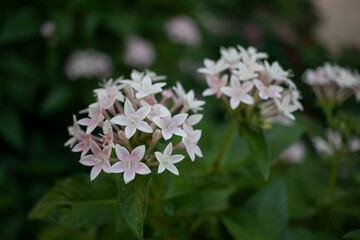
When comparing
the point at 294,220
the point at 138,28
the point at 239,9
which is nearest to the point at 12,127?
the point at 138,28

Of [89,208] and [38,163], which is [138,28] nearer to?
[38,163]

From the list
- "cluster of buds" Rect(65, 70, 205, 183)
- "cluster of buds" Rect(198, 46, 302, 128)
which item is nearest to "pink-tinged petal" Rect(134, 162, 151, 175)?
"cluster of buds" Rect(65, 70, 205, 183)

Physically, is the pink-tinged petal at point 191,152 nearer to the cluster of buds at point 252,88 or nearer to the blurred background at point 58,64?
the cluster of buds at point 252,88

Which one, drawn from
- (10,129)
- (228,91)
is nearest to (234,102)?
(228,91)

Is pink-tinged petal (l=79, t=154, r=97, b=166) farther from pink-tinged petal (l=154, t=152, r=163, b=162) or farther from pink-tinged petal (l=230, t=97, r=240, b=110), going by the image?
pink-tinged petal (l=230, t=97, r=240, b=110)

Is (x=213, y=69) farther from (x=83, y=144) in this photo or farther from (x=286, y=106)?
(x=83, y=144)
